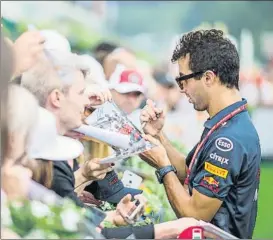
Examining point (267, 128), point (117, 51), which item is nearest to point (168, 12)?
point (267, 128)

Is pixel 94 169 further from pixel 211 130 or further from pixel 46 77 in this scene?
pixel 46 77

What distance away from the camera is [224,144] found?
3.40 metres

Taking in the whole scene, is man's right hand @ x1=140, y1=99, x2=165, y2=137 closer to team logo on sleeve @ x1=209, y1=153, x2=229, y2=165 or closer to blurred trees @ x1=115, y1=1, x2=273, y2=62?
team logo on sleeve @ x1=209, y1=153, x2=229, y2=165

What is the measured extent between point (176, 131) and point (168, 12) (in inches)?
117

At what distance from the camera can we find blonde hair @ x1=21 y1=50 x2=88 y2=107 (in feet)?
9.33

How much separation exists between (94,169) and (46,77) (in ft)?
2.02

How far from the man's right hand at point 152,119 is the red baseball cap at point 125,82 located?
0.89 meters

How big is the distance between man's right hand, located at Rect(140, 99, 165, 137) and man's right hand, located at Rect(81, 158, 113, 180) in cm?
44

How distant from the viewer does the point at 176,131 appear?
835 centimetres

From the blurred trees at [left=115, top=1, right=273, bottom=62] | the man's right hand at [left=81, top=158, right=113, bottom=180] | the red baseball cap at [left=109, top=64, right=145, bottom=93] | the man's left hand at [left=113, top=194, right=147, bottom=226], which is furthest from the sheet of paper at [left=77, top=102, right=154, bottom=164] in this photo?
the blurred trees at [left=115, top=1, right=273, bottom=62]

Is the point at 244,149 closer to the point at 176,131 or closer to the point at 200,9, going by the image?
the point at 176,131

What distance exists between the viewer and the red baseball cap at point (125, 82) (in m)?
4.84

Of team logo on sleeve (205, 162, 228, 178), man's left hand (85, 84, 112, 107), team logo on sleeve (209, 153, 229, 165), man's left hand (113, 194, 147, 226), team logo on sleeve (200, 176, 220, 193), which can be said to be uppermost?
man's left hand (85, 84, 112, 107)

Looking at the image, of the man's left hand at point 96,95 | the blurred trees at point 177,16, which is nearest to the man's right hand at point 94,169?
the man's left hand at point 96,95
